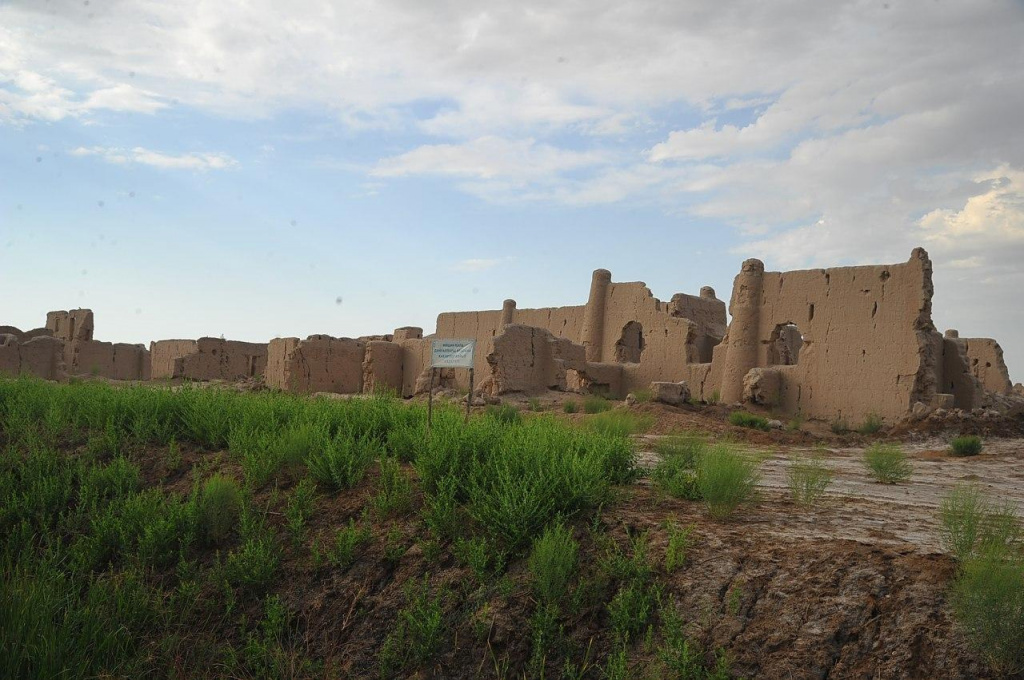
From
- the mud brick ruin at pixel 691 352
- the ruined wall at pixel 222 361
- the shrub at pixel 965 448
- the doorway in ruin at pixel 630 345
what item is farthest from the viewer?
the ruined wall at pixel 222 361

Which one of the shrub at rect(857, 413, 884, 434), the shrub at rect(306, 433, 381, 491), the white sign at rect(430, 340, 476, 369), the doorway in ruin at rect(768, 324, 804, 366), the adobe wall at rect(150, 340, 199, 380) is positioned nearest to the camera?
the shrub at rect(306, 433, 381, 491)

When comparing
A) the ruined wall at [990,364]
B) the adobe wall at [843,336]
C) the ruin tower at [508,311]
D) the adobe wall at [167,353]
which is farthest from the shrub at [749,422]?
the adobe wall at [167,353]

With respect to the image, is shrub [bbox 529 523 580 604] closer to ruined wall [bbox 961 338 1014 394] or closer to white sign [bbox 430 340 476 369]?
white sign [bbox 430 340 476 369]

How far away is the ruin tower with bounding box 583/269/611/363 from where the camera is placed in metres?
25.3

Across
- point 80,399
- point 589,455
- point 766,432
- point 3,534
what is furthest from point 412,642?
point 766,432

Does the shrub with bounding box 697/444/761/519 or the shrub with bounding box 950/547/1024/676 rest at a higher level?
the shrub with bounding box 697/444/761/519

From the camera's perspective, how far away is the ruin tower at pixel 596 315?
25.3m

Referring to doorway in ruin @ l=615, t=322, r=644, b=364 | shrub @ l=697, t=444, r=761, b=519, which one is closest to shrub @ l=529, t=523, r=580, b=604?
shrub @ l=697, t=444, r=761, b=519

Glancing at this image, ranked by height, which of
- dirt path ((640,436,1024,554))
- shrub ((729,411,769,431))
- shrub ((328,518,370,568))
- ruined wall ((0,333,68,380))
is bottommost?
shrub ((328,518,370,568))

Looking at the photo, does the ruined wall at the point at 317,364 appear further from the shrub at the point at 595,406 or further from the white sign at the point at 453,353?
the white sign at the point at 453,353

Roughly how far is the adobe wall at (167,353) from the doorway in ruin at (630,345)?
1555 cm

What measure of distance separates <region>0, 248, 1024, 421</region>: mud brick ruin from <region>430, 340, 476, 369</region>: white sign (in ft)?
17.0

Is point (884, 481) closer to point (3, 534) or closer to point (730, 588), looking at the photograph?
point (730, 588)

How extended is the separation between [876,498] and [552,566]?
366 centimetres
